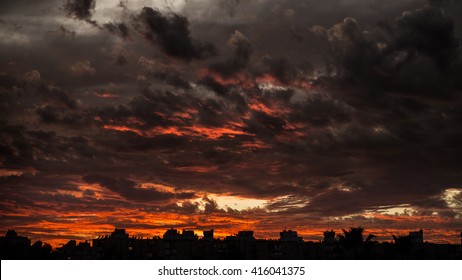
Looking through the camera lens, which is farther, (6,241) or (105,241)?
(105,241)

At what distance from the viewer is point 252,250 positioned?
571ft
